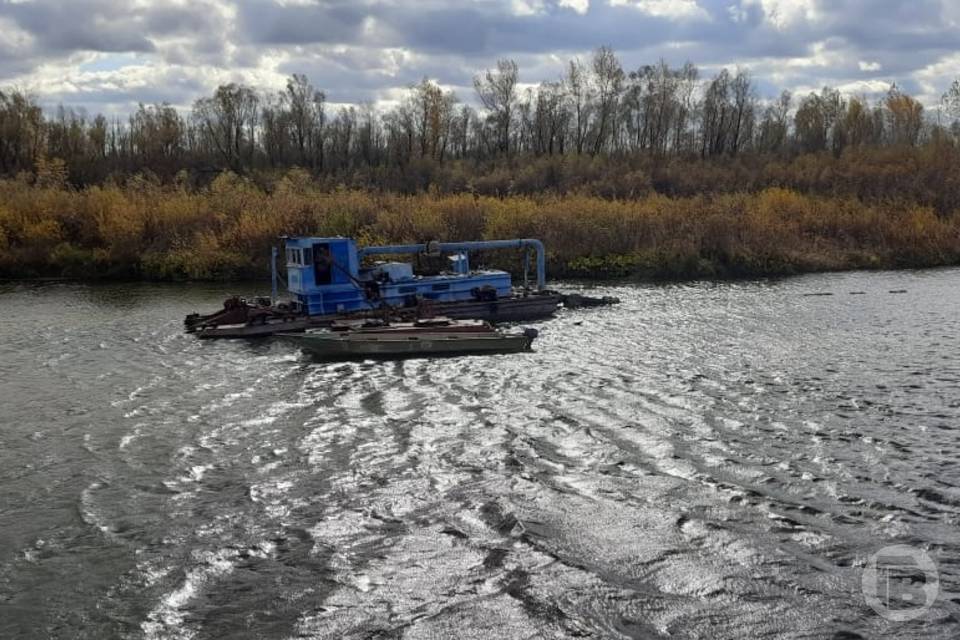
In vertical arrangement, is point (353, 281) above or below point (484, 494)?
above

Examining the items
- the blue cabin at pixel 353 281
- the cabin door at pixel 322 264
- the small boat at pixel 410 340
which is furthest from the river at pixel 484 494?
the cabin door at pixel 322 264

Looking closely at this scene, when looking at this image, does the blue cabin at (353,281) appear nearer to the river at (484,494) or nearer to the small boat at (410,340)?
the small boat at (410,340)

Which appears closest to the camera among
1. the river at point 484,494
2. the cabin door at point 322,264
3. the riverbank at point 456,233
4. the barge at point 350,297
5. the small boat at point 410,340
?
the river at point 484,494

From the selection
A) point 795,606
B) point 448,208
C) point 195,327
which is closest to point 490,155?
point 448,208

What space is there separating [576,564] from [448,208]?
1780 inches

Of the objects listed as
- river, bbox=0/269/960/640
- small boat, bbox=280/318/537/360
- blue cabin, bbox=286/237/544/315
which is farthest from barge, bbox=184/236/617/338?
river, bbox=0/269/960/640

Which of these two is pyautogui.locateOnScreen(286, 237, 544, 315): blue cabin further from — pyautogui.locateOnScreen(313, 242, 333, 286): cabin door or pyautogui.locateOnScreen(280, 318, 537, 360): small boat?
pyautogui.locateOnScreen(280, 318, 537, 360): small boat

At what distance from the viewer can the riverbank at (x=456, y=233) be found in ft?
169

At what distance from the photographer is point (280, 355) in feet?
91.5

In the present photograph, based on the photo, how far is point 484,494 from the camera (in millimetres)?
14734

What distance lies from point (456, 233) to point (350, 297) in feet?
77.7

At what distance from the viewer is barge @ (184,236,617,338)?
101ft

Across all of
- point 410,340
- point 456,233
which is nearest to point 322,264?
point 410,340

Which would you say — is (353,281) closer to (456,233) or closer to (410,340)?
(410,340)
